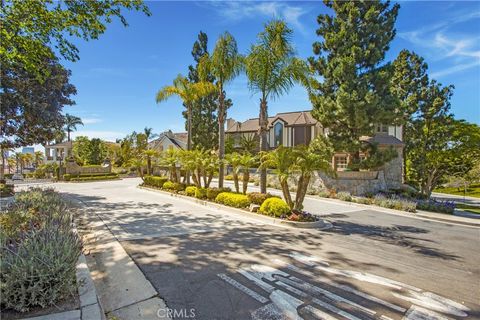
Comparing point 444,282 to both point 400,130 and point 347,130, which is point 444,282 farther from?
point 400,130

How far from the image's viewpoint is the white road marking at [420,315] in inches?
176

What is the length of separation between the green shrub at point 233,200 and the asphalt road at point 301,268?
134 cm

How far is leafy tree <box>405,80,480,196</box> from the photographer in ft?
85.1

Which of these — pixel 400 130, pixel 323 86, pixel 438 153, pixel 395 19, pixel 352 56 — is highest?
pixel 395 19

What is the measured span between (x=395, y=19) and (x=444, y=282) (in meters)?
22.7

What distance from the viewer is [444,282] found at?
5988 mm

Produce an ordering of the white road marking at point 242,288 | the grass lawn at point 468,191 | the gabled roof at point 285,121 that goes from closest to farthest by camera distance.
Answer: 1. the white road marking at point 242,288
2. the gabled roof at point 285,121
3. the grass lawn at point 468,191

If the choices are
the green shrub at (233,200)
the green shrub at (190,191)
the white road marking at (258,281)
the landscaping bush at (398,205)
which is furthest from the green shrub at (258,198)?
Result: the landscaping bush at (398,205)

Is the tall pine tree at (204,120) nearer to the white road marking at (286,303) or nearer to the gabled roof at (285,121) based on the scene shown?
the gabled roof at (285,121)

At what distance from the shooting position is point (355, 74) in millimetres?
21000

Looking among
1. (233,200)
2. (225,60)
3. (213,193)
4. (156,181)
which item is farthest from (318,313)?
(156,181)

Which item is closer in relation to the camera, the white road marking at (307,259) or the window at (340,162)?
the white road marking at (307,259)

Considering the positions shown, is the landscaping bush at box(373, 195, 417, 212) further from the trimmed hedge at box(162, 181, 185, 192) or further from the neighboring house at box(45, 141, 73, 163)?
the neighboring house at box(45, 141, 73, 163)

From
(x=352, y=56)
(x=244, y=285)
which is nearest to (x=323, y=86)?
(x=352, y=56)
